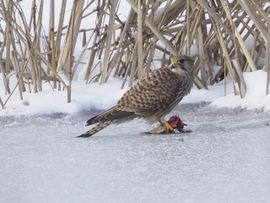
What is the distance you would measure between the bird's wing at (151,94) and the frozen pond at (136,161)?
124 mm

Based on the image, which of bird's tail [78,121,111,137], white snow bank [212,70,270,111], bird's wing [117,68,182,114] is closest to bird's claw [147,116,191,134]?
bird's wing [117,68,182,114]

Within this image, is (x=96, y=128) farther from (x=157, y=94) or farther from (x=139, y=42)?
(x=139, y=42)

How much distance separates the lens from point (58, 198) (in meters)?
2.99

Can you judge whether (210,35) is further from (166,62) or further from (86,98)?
(86,98)

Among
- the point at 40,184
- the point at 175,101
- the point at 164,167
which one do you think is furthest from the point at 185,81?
the point at 40,184

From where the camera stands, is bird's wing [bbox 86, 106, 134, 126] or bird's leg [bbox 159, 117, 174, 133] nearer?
bird's wing [bbox 86, 106, 134, 126]

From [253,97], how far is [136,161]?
1288mm

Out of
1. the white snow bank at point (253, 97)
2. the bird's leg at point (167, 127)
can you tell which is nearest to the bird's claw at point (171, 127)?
the bird's leg at point (167, 127)

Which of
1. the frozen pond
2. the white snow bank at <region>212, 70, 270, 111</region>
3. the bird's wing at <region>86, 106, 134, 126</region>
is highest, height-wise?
the white snow bank at <region>212, 70, 270, 111</region>

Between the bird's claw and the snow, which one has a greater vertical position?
the snow

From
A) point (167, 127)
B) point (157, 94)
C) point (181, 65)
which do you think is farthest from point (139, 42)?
point (167, 127)

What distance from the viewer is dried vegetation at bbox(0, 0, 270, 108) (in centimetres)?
473

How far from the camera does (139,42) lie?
4.78 meters

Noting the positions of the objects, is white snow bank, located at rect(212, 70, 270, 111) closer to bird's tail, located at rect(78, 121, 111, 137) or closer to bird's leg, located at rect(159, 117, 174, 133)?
bird's leg, located at rect(159, 117, 174, 133)
